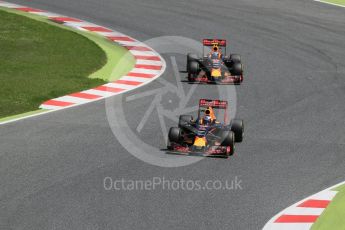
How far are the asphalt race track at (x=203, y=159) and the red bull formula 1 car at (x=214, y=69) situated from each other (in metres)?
0.44

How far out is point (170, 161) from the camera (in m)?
17.4

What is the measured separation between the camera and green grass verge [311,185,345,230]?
13.9 m

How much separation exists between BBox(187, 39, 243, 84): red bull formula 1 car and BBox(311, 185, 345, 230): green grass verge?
402 inches

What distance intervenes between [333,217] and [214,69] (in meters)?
11.5

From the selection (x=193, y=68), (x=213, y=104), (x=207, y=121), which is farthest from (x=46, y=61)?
(x=207, y=121)

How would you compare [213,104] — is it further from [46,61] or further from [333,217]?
[46,61]

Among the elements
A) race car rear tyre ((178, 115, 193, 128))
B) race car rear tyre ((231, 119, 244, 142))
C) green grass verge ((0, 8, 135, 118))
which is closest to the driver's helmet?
race car rear tyre ((178, 115, 193, 128))

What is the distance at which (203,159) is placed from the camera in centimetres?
1761

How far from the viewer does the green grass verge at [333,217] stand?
45.6 ft

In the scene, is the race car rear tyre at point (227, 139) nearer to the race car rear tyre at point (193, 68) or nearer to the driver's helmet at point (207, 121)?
the driver's helmet at point (207, 121)

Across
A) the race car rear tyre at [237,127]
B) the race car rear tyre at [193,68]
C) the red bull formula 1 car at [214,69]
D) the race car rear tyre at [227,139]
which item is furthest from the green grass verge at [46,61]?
the race car rear tyre at [227,139]

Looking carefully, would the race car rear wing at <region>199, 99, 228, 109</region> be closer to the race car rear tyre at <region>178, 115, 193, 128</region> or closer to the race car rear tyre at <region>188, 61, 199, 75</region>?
the race car rear tyre at <region>178, 115, 193, 128</region>

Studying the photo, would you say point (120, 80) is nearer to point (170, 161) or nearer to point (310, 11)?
point (170, 161)

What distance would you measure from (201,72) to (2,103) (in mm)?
6581
